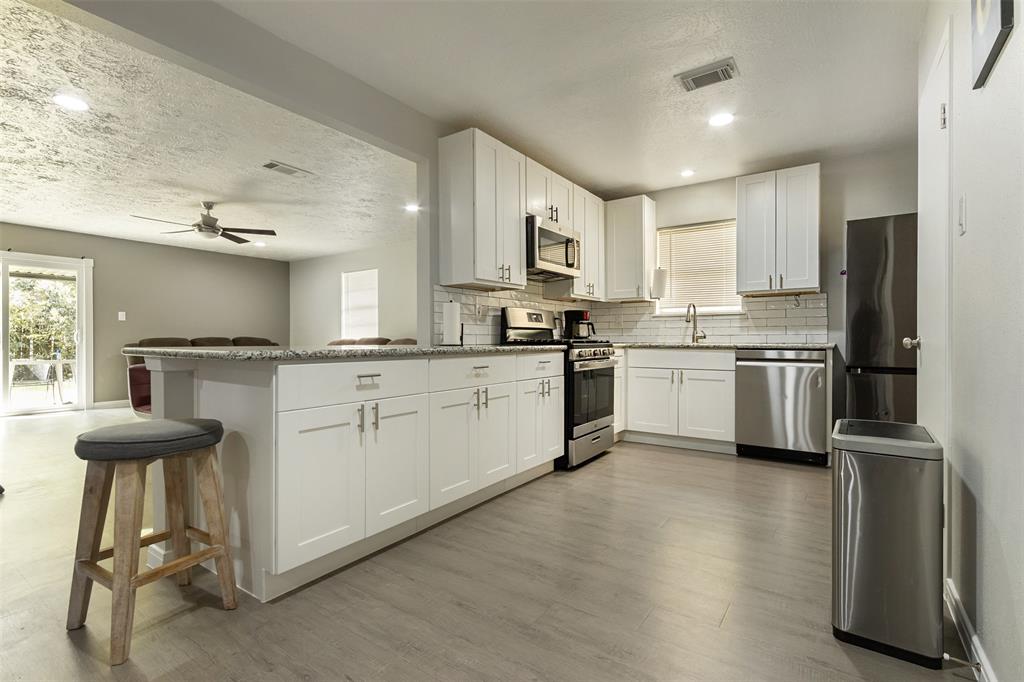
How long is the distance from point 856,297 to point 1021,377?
274cm

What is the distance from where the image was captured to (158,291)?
762 centimetres

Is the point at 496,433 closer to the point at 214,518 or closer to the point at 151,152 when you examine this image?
the point at 214,518

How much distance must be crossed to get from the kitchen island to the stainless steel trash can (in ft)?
5.48

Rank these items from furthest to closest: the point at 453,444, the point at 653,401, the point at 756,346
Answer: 1. the point at 653,401
2. the point at 756,346
3. the point at 453,444

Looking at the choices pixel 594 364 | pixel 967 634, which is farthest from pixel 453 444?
pixel 967 634

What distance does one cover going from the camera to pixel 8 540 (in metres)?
2.31

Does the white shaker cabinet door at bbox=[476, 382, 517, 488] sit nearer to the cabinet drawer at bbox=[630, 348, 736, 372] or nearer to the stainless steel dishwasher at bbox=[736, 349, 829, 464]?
→ the cabinet drawer at bbox=[630, 348, 736, 372]

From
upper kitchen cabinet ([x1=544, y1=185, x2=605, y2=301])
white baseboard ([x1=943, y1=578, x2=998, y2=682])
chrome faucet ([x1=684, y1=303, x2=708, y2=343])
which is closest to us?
white baseboard ([x1=943, y1=578, x2=998, y2=682])

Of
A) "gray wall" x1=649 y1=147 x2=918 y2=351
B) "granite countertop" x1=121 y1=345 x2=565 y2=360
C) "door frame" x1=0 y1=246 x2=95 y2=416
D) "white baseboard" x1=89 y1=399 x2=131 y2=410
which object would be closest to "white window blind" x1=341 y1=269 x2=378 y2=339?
"white baseboard" x1=89 y1=399 x2=131 y2=410

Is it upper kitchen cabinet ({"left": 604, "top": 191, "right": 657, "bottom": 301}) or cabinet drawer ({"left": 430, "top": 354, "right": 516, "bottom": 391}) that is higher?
upper kitchen cabinet ({"left": 604, "top": 191, "right": 657, "bottom": 301})

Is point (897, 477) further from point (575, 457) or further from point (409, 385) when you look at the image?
point (575, 457)

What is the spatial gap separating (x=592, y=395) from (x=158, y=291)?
733 centimetres

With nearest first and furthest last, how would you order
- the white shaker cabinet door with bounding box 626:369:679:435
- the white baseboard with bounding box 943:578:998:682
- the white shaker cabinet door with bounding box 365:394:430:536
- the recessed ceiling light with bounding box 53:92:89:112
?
the white baseboard with bounding box 943:578:998:682 < the white shaker cabinet door with bounding box 365:394:430:536 < the recessed ceiling light with bounding box 53:92:89:112 < the white shaker cabinet door with bounding box 626:369:679:435

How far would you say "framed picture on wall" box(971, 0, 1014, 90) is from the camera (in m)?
1.10
